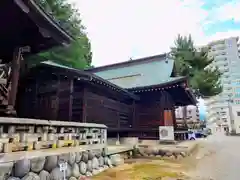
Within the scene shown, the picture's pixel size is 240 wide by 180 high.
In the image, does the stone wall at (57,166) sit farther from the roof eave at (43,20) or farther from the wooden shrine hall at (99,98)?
the roof eave at (43,20)

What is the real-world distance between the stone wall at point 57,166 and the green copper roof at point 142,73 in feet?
21.7

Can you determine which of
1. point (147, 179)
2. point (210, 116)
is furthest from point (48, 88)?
point (210, 116)

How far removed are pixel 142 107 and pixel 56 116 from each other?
18.9 ft

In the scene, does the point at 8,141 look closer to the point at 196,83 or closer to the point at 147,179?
the point at 147,179

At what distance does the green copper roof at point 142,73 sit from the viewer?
12.4 m

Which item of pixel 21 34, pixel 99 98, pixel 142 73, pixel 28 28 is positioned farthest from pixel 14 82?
pixel 142 73

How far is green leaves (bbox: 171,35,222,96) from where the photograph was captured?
1973 centimetres

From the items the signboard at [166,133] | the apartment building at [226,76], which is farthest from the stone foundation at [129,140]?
the apartment building at [226,76]

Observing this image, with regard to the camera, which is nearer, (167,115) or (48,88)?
(48,88)

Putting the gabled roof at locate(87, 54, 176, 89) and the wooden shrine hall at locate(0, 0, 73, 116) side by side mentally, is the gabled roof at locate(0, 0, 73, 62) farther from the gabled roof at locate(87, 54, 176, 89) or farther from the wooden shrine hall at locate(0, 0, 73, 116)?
the gabled roof at locate(87, 54, 176, 89)

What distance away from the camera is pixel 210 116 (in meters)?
75.2

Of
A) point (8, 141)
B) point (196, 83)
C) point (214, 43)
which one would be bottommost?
point (8, 141)

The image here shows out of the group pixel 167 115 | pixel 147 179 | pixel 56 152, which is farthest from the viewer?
pixel 167 115

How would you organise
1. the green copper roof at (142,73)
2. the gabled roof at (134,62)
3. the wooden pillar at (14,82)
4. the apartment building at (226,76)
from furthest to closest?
the apartment building at (226,76)
the gabled roof at (134,62)
the green copper roof at (142,73)
the wooden pillar at (14,82)
